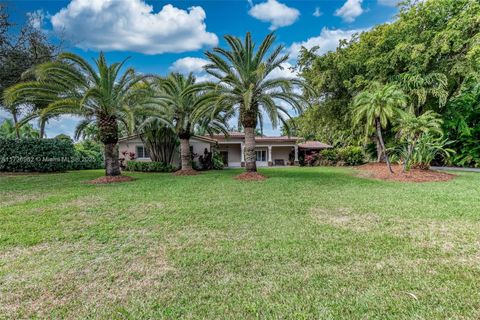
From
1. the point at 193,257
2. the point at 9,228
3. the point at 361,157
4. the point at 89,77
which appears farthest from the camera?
the point at 361,157

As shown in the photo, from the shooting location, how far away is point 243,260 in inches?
145

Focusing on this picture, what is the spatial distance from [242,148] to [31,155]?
17.7 m

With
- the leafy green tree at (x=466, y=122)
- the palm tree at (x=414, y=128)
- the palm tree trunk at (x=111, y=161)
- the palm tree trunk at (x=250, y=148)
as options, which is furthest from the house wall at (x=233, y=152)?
the leafy green tree at (x=466, y=122)

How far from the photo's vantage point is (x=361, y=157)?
2530 cm

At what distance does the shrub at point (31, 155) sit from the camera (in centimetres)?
1603

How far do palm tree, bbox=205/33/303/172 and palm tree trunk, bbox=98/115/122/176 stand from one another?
5596mm

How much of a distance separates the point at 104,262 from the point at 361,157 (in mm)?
25905

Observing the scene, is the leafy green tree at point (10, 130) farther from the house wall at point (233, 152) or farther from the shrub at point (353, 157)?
the shrub at point (353, 157)

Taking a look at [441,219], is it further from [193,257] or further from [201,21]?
[201,21]

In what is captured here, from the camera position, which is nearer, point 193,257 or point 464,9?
point 193,257

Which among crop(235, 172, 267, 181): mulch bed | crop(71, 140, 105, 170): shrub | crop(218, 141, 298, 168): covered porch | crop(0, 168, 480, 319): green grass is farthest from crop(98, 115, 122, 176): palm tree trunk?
crop(218, 141, 298, 168): covered porch

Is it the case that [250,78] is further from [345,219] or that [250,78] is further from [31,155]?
[31,155]

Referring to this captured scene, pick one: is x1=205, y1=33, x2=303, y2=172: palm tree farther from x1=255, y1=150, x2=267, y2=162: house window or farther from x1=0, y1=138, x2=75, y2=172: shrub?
x1=255, y1=150, x2=267, y2=162: house window

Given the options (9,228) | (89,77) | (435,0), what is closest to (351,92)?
(435,0)
